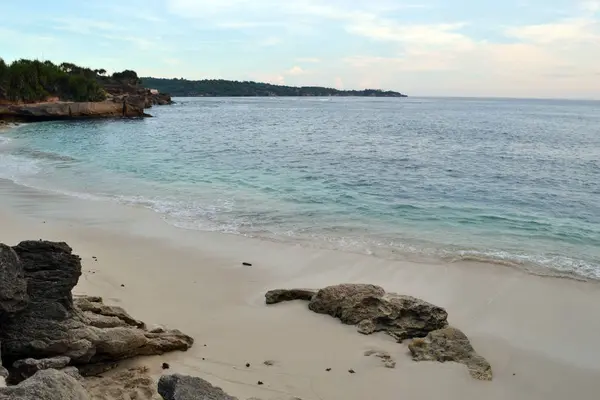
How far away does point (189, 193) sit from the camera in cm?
1927

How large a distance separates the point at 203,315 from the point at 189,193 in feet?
37.3

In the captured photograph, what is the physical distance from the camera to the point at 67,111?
65.6 metres

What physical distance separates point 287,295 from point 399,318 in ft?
6.53

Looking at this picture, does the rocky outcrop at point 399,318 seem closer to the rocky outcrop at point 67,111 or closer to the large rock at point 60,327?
the large rock at point 60,327

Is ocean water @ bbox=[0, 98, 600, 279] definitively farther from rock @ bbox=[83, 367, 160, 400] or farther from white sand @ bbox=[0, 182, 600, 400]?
rock @ bbox=[83, 367, 160, 400]

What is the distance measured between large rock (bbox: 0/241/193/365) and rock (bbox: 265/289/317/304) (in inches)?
84.4

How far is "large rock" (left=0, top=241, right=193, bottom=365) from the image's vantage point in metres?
5.84

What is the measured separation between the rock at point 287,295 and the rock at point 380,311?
16.8 inches

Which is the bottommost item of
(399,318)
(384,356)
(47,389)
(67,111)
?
(384,356)

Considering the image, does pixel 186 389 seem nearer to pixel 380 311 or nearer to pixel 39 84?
pixel 380 311

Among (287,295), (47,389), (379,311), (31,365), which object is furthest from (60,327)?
(379,311)

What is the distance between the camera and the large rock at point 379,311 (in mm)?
7824

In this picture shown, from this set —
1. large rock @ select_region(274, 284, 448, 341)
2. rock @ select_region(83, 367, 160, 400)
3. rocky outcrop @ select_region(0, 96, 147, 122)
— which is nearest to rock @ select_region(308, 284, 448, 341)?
large rock @ select_region(274, 284, 448, 341)

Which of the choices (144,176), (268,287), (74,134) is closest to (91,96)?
(74,134)
